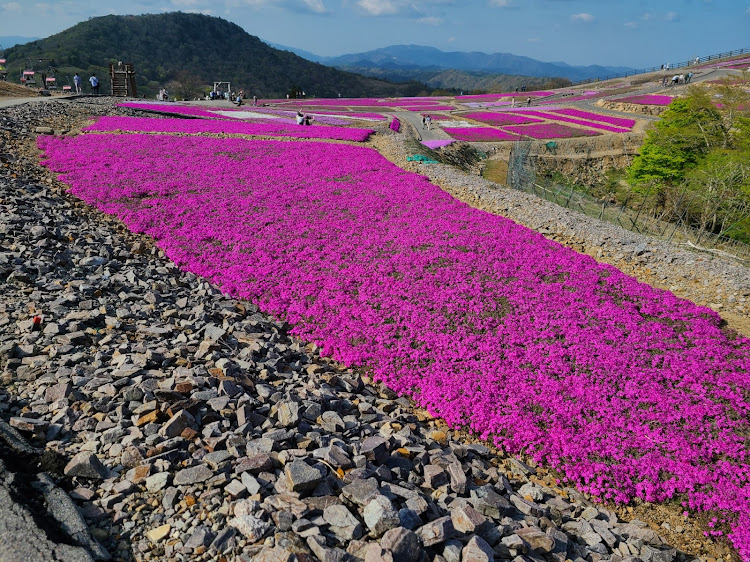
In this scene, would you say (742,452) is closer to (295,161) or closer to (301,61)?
(295,161)

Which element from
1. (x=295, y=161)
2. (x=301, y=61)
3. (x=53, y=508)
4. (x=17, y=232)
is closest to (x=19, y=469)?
(x=53, y=508)

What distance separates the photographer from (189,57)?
150 meters

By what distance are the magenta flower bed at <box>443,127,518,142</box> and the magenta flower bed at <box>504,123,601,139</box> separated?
6.97ft

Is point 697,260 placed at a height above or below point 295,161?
below

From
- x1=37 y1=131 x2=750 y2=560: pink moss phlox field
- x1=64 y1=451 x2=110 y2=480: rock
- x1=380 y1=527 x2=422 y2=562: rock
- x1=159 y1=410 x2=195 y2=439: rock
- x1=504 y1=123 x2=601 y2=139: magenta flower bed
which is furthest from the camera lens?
x1=504 y1=123 x2=601 y2=139: magenta flower bed

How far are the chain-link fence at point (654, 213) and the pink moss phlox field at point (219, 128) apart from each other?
14768mm

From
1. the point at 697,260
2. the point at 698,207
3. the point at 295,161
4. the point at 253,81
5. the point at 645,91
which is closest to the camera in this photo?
the point at 697,260

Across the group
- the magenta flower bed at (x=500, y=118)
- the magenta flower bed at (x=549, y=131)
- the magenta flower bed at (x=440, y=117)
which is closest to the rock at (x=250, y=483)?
the magenta flower bed at (x=549, y=131)

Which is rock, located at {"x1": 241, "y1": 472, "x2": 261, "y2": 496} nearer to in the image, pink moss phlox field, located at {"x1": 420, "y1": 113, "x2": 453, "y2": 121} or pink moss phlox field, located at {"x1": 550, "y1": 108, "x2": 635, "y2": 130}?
pink moss phlox field, located at {"x1": 420, "y1": 113, "x2": 453, "y2": 121}

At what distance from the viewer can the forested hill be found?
117 meters

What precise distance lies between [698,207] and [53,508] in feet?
124

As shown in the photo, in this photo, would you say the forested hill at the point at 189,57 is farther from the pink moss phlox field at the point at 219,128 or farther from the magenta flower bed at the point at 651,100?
the magenta flower bed at the point at 651,100

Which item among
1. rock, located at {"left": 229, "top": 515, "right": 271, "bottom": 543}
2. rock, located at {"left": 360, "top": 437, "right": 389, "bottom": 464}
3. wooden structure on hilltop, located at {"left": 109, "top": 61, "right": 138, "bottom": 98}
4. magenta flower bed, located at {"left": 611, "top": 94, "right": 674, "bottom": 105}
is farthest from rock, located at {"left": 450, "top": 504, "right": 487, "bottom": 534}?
magenta flower bed, located at {"left": 611, "top": 94, "right": 674, "bottom": 105}

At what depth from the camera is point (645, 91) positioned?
264 feet
